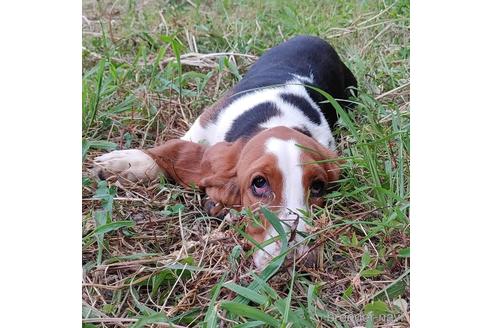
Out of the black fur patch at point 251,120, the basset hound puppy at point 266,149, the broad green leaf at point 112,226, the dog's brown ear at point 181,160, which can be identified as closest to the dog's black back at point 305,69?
the basset hound puppy at point 266,149

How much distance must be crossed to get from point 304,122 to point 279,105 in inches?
6.1

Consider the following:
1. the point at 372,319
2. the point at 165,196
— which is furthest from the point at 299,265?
the point at 165,196

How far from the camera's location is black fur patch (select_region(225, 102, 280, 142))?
348 cm

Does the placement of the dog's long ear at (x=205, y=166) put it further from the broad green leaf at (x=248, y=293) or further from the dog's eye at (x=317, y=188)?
the broad green leaf at (x=248, y=293)

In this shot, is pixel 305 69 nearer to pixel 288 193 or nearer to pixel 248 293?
pixel 288 193

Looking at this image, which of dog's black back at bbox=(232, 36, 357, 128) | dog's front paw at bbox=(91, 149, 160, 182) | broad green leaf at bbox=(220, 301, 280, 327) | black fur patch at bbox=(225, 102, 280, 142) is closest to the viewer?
broad green leaf at bbox=(220, 301, 280, 327)

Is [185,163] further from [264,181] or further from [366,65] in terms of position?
[366,65]

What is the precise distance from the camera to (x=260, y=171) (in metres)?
2.89

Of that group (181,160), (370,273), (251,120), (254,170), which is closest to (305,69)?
(251,120)

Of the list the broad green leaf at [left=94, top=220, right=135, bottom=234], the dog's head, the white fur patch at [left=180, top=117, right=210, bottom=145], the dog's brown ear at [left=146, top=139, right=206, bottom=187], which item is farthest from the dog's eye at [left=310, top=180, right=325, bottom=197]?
the white fur patch at [left=180, top=117, right=210, bottom=145]

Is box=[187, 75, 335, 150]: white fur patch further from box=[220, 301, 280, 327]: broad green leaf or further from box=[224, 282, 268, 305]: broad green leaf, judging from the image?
box=[220, 301, 280, 327]: broad green leaf

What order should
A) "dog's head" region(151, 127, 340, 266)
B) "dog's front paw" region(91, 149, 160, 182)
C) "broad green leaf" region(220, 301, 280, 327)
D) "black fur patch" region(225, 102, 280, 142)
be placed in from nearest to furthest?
"broad green leaf" region(220, 301, 280, 327) < "dog's head" region(151, 127, 340, 266) < "dog's front paw" region(91, 149, 160, 182) < "black fur patch" region(225, 102, 280, 142)

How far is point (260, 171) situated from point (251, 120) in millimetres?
695

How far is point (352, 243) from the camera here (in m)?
2.65
